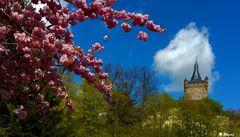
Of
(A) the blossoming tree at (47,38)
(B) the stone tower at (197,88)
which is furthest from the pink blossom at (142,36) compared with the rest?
(B) the stone tower at (197,88)

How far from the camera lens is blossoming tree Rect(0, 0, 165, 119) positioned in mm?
8914

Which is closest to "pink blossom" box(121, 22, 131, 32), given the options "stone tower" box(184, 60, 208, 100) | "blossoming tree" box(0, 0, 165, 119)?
"blossoming tree" box(0, 0, 165, 119)

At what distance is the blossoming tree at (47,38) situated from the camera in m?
8.91

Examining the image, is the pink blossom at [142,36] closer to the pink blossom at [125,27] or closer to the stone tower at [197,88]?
the pink blossom at [125,27]

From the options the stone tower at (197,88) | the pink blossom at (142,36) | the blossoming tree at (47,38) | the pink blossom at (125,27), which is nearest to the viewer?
the blossoming tree at (47,38)

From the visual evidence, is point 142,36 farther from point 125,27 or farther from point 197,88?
point 197,88

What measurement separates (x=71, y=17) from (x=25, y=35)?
1.41m

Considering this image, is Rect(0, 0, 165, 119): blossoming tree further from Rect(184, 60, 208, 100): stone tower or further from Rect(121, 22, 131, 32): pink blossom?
Rect(184, 60, 208, 100): stone tower

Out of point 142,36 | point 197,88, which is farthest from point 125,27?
point 197,88

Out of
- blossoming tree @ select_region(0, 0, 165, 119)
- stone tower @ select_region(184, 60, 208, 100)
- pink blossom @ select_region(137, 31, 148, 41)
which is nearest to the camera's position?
blossoming tree @ select_region(0, 0, 165, 119)

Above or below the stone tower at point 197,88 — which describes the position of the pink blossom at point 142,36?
below

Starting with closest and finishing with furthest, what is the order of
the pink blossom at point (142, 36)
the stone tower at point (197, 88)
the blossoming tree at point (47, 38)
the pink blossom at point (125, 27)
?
the blossoming tree at point (47, 38), the pink blossom at point (125, 27), the pink blossom at point (142, 36), the stone tower at point (197, 88)

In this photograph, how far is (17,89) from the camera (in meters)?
12.1

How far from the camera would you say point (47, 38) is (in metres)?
8.76
